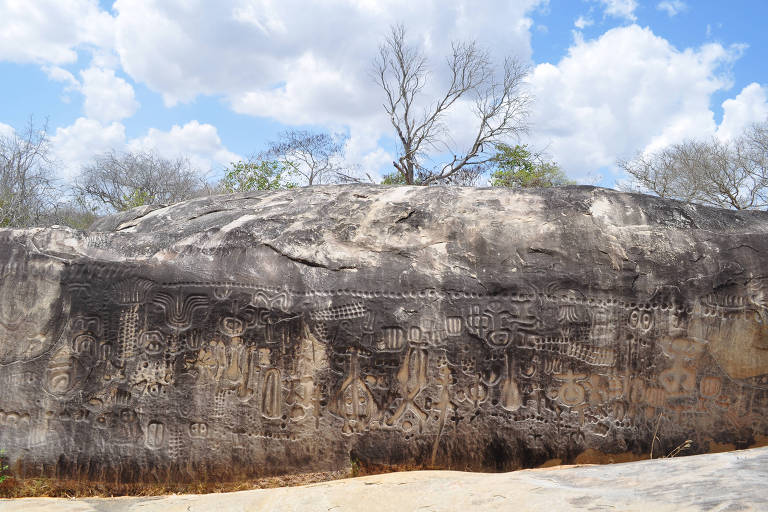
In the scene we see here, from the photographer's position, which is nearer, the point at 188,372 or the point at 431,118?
the point at 188,372

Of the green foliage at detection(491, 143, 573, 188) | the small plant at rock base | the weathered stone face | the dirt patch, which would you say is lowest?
the dirt patch

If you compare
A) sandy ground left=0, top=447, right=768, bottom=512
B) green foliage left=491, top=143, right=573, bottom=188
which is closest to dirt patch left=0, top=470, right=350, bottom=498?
sandy ground left=0, top=447, right=768, bottom=512

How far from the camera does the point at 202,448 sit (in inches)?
141

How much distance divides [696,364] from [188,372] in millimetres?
3287

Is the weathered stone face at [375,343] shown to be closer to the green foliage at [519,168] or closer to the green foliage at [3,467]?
the green foliage at [3,467]

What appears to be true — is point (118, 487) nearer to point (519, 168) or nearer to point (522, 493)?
point (522, 493)

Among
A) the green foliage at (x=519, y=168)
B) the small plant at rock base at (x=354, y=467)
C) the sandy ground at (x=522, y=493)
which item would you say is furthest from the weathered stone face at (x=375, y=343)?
the green foliage at (x=519, y=168)

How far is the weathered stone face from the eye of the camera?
3596mm

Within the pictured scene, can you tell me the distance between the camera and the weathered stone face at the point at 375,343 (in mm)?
3596

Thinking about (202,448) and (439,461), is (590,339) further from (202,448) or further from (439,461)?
(202,448)

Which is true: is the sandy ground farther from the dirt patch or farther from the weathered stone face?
the weathered stone face

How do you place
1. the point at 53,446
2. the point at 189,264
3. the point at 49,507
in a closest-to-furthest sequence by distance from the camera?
the point at 49,507 < the point at 53,446 < the point at 189,264

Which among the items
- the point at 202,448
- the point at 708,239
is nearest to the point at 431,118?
the point at 708,239

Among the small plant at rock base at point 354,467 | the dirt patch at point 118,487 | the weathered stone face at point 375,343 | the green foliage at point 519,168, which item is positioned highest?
the green foliage at point 519,168
